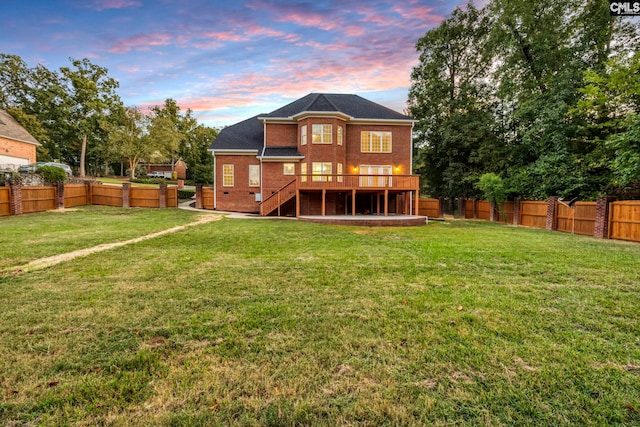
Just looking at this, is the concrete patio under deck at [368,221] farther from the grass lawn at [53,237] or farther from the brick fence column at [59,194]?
the brick fence column at [59,194]

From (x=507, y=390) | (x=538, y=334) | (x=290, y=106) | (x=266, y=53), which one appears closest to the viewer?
(x=507, y=390)

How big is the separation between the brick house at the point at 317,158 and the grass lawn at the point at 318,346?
13484 millimetres

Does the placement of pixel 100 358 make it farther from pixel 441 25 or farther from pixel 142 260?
pixel 441 25

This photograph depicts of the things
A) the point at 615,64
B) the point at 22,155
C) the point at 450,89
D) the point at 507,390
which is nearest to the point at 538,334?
the point at 507,390

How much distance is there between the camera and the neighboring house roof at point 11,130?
26045 millimetres

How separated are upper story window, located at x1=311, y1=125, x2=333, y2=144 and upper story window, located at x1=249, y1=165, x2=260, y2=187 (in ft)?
16.1

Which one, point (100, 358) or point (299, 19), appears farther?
point (299, 19)

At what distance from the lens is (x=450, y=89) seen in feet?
89.1

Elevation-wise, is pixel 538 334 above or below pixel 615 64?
below

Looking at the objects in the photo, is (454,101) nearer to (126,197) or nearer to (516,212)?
(516,212)

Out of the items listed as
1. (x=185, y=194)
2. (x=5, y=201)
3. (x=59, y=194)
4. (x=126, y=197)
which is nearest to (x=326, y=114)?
(x=126, y=197)

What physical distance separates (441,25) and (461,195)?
51.3 ft

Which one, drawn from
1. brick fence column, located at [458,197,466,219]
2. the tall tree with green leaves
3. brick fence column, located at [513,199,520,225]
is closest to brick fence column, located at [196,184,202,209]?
the tall tree with green leaves

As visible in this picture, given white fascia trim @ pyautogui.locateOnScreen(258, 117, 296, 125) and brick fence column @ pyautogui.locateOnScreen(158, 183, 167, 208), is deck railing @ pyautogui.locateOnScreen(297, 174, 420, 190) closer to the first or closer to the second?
white fascia trim @ pyautogui.locateOnScreen(258, 117, 296, 125)
